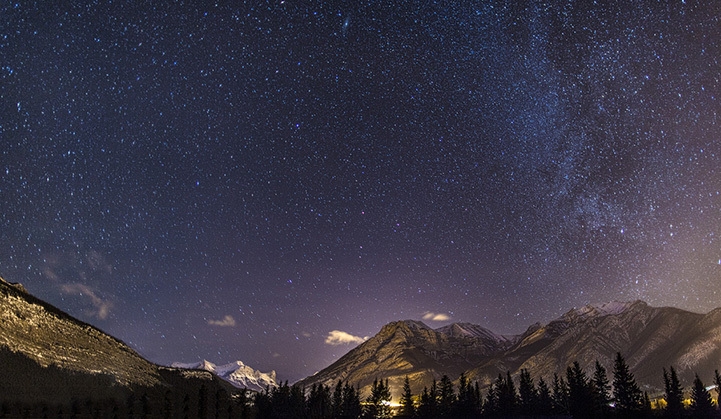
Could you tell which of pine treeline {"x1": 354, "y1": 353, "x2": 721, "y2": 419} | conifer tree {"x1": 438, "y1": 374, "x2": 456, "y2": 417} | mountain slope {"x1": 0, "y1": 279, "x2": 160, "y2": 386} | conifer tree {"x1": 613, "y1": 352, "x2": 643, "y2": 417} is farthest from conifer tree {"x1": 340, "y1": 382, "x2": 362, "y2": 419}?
mountain slope {"x1": 0, "y1": 279, "x2": 160, "y2": 386}

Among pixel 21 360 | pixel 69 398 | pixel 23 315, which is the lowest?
pixel 69 398

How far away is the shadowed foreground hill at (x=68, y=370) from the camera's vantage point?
4813 inches

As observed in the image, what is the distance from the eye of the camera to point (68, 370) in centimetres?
13462

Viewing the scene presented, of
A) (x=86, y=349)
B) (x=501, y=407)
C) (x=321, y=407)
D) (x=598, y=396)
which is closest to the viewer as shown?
(x=598, y=396)

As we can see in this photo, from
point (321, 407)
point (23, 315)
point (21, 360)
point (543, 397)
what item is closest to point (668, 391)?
point (543, 397)

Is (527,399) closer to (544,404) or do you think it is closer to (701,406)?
(544,404)

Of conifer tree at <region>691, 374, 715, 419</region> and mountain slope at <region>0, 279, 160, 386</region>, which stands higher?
mountain slope at <region>0, 279, 160, 386</region>

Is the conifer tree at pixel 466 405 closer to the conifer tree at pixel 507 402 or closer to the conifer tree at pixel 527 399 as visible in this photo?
the conifer tree at pixel 507 402

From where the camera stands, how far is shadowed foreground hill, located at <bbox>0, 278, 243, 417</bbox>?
122 metres

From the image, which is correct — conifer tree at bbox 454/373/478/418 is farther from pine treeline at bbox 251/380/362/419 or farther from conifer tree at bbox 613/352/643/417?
conifer tree at bbox 613/352/643/417

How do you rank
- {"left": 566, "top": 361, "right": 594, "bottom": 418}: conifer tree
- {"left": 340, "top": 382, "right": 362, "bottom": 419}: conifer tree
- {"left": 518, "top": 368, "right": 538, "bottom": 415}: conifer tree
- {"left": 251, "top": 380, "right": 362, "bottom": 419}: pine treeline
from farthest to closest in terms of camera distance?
{"left": 251, "top": 380, "right": 362, "bottom": 419}: pine treeline → {"left": 340, "top": 382, "right": 362, "bottom": 419}: conifer tree → {"left": 518, "top": 368, "right": 538, "bottom": 415}: conifer tree → {"left": 566, "top": 361, "right": 594, "bottom": 418}: conifer tree

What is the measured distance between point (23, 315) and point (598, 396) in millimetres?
152357

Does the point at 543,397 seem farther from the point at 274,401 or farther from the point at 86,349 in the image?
the point at 86,349

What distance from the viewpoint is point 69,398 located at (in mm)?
125750
